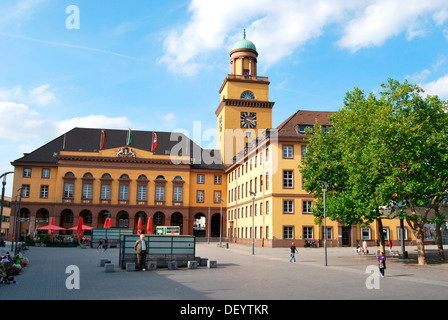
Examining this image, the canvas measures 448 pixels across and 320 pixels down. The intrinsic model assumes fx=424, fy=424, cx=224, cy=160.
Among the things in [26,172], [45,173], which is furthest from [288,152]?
Result: [26,172]

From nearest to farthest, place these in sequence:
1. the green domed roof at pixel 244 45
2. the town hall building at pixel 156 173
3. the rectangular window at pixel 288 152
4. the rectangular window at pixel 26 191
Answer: the rectangular window at pixel 288 152 → the town hall building at pixel 156 173 → the rectangular window at pixel 26 191 → the green domed roof at pixel 244 45

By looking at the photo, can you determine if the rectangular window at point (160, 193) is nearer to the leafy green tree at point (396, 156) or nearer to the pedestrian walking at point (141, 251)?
the leafy green tree at point (396, 156)

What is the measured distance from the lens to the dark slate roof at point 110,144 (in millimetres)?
77300

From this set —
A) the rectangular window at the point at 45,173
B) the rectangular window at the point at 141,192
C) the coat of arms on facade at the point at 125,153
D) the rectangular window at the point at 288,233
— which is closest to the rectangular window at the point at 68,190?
the rectangular window at the point at 45,173

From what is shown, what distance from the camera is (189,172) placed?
7838 cm

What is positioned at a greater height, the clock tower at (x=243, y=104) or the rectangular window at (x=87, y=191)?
the clock tower at (x=243, y=104)

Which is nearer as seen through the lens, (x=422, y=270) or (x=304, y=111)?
(x=422, y=270)

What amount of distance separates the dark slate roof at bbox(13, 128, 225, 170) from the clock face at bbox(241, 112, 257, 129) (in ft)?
30.3

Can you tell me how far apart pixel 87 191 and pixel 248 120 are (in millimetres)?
31952

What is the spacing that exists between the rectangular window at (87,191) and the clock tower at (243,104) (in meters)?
25.4

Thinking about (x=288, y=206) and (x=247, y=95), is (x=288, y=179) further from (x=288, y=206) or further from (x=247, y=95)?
(x=247, y=95)
